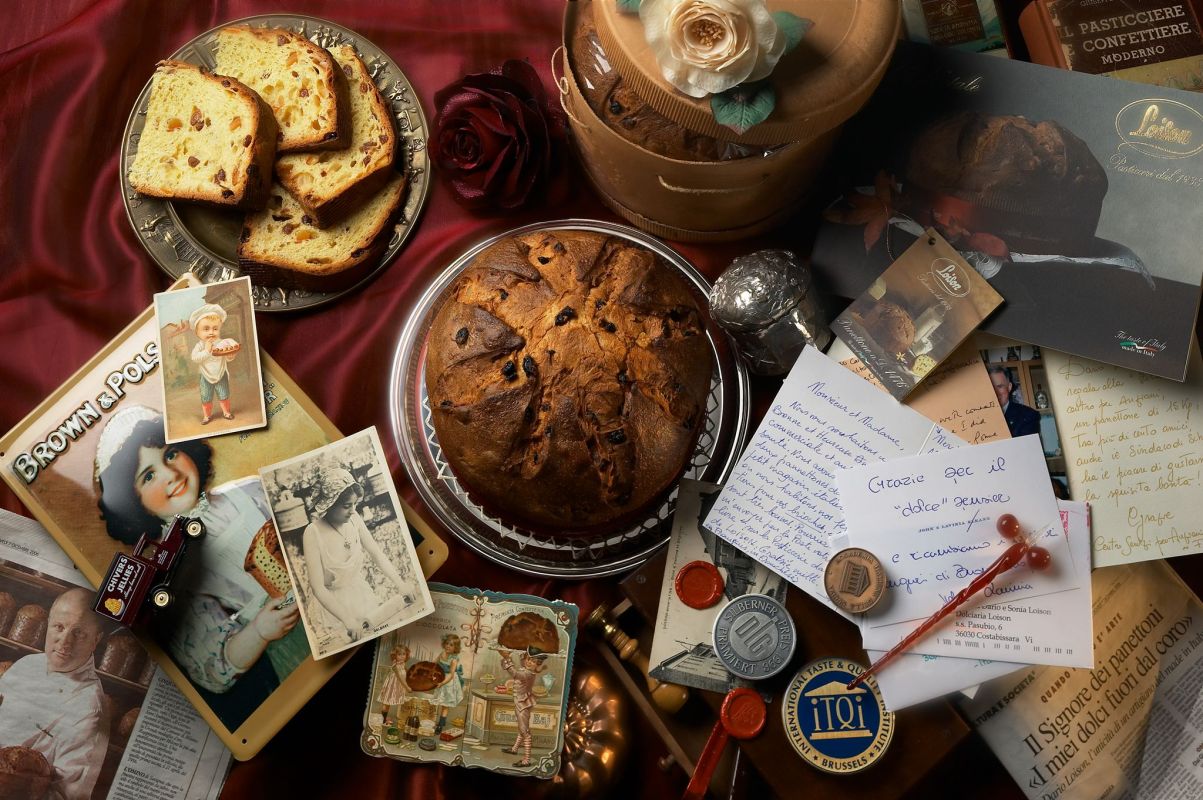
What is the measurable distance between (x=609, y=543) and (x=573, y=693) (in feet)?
0.71

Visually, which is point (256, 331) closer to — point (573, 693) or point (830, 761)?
point (573, 693)

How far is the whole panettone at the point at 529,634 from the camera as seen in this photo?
122 centimetres

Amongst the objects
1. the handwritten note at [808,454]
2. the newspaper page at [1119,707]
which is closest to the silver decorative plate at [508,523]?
the handwritten note at [808,454]

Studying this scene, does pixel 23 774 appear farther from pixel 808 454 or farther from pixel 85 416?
pixel 808 454

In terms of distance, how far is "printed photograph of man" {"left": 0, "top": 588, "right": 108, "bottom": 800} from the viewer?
4.03 ft

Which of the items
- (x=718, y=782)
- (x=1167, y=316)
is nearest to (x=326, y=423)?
(x=718, y=782)

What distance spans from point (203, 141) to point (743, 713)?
112cm

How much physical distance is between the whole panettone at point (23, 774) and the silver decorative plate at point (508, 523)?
63 centimetres

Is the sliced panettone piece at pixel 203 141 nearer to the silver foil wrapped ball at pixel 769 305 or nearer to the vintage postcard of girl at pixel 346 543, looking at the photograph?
the vintage postcard of girl at pixel 346 543

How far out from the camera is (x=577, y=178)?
4.64 feet

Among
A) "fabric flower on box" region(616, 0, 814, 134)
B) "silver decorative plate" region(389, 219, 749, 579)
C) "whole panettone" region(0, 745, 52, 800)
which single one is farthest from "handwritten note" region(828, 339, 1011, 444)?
"whole panettone" region(0, 745, 52, 800)

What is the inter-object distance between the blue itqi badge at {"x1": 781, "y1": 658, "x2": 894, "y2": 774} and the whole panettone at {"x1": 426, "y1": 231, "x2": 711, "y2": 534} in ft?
1.08

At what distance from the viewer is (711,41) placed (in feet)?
3.13

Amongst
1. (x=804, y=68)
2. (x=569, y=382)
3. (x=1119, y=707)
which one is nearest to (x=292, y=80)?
(x=569, y=382)
